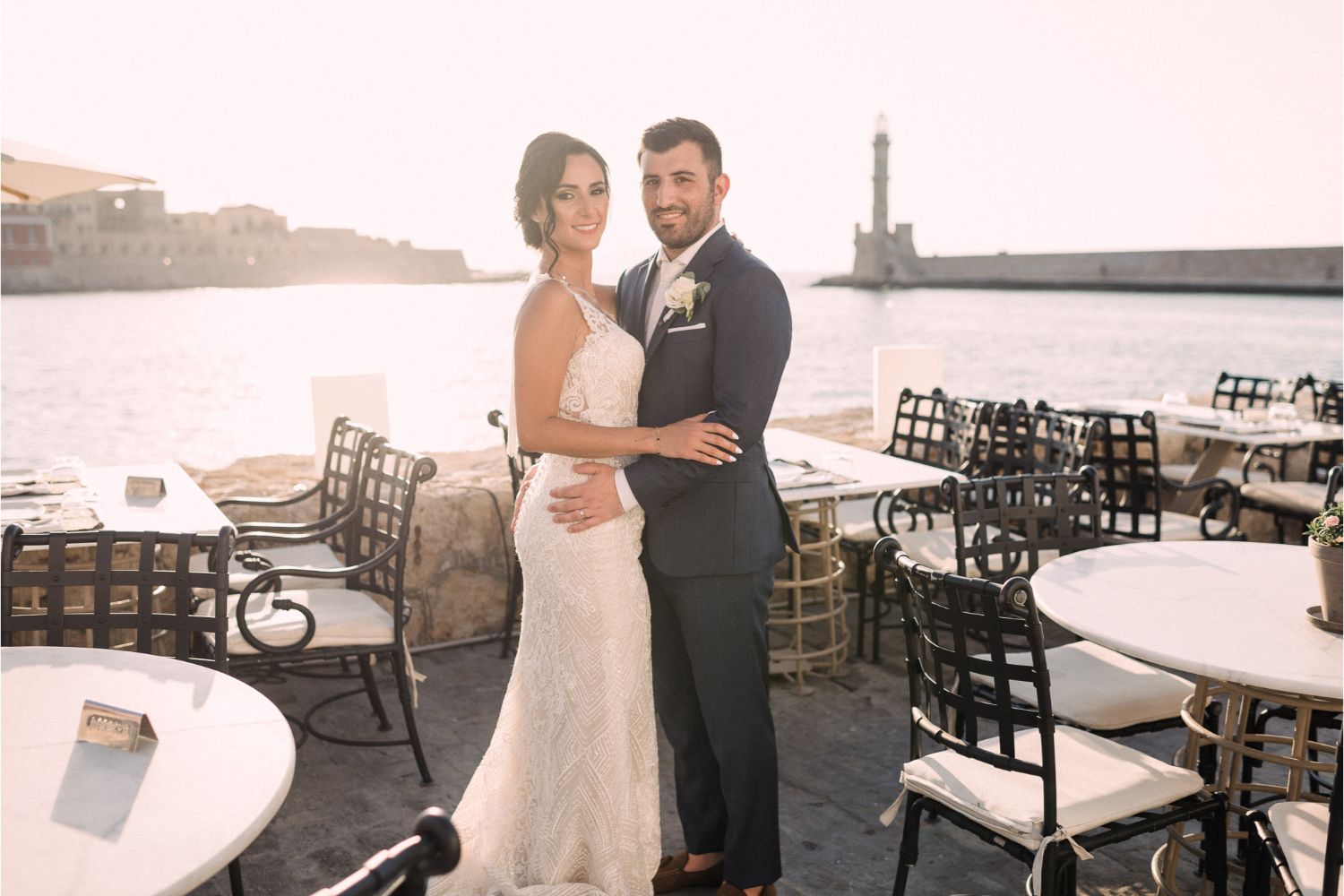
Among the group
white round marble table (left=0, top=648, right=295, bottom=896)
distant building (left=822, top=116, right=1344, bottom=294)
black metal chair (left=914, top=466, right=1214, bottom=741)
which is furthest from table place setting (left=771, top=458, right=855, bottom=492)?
distant building (left=822, top=116, right=1344, bottom=294)

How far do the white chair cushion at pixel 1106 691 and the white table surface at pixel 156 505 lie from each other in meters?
2.32

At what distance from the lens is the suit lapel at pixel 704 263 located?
2564mm

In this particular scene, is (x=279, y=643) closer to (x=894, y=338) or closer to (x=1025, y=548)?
(x=1025, y=548)

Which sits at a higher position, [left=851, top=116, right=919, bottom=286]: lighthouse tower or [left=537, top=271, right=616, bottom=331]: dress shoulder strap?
[left=851, top=116, right=919, bottom=286]: lighthouse tower

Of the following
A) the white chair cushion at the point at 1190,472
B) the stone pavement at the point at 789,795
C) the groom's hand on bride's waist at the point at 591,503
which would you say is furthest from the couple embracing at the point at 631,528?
the white chair cushion at the point at 1190,472

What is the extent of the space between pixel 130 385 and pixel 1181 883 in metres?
43.1

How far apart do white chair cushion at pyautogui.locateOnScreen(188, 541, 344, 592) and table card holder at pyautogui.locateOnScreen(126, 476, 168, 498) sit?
27 cm

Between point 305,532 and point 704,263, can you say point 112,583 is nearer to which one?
point 305,532

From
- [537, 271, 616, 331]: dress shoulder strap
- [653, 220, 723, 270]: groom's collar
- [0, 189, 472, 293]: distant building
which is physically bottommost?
[537, 271, 616, 331]: dress shoulder strap

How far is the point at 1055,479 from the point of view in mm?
3291

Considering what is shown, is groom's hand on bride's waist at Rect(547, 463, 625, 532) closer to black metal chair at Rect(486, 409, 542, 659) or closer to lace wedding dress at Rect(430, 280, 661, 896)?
lace wedding dress at Rect(430, 280, 661, 896)

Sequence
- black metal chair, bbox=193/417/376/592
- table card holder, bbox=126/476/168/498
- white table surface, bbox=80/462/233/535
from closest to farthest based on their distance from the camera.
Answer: white table surface, bbox=80/462/233/535 < table card holder, bbox=126/476/168/498 < black metal chair, bbox=193/417/376/592

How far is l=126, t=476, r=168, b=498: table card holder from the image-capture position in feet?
12.3

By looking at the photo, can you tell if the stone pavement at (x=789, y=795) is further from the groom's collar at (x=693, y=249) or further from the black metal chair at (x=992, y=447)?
the groom's collar at (x=693, y=249)
